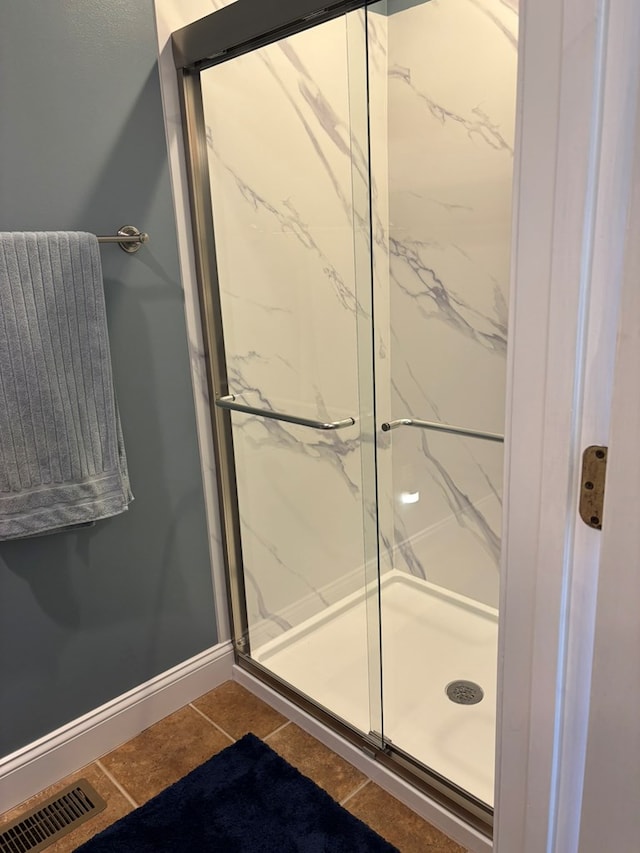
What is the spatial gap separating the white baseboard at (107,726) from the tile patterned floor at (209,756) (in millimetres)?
26

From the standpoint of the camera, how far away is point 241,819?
1.59 meters

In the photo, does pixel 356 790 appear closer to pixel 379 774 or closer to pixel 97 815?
pixel 379 774

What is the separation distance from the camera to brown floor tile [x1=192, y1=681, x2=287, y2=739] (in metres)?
1.90

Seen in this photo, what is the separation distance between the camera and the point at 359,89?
1545 mm

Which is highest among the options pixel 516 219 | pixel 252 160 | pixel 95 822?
pixel 252 160

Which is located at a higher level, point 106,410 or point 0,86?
point 0,86

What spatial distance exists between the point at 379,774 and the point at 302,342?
4.07ft

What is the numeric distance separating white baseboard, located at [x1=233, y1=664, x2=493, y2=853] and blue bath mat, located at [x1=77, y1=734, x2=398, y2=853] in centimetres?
13

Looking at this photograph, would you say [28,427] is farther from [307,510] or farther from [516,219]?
[516,219]

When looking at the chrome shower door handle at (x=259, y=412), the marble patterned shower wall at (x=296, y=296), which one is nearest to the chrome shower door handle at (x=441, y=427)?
the marble patterned shower wall at (x=296, y=296)

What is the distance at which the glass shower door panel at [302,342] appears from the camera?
170 centimetres

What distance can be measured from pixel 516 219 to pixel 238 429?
1406 mm

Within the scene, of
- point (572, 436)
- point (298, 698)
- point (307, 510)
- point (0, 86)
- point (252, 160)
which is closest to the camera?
point (572, 436)

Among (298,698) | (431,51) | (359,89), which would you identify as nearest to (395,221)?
(431,51)
